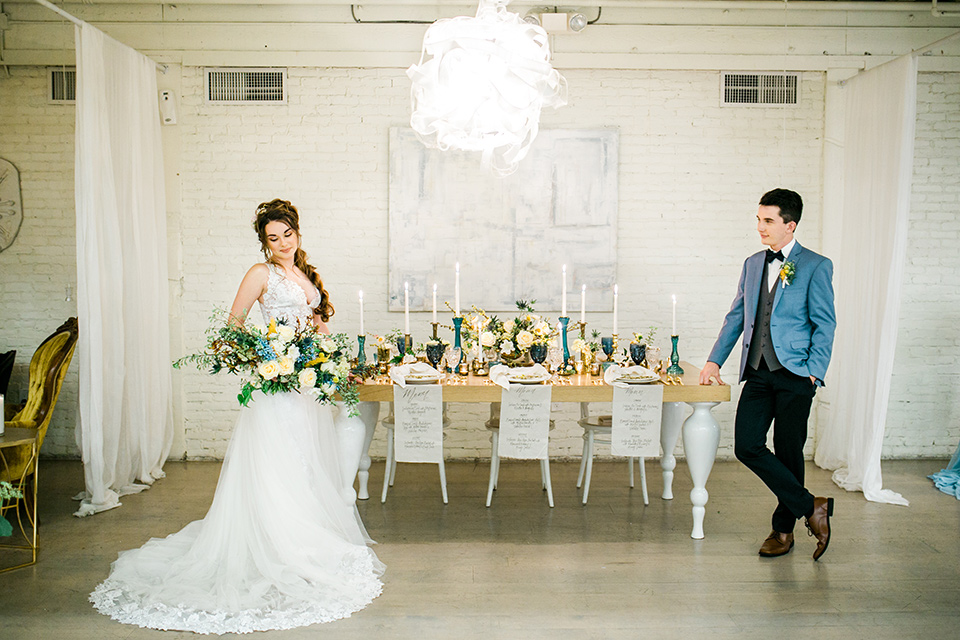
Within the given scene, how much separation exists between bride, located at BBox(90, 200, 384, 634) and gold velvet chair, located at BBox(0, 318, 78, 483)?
978 millimetres

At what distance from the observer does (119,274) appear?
4.89 metres

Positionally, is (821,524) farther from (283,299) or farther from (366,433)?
(283,299)

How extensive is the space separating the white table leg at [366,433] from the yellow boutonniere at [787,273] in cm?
245

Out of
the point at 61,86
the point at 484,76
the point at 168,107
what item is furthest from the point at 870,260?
the point at 61,86

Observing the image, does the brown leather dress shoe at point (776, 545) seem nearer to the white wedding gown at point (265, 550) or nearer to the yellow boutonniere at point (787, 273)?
the yellow boutonniere at point (787, 273)

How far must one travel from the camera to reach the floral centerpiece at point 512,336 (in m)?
4.60

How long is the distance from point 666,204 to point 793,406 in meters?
2.57

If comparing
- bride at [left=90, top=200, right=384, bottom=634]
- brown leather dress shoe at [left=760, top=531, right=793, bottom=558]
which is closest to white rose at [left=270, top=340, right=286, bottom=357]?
bride at [left=90, top=200, right=384, bottom=634]

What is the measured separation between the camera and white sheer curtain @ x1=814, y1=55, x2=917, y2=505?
495 centimetres

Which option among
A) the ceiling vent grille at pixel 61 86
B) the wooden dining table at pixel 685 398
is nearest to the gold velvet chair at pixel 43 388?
the wooden dining table at pixel 685 398

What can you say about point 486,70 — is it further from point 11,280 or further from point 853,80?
point 11,280

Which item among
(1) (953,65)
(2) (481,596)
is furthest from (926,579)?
(1) (953,65)

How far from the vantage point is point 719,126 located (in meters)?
6.03

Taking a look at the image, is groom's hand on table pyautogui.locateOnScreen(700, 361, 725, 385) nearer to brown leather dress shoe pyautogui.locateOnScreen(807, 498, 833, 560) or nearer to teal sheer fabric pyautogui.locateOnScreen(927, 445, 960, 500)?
brown leather dress shoe pyautogui.locateOnScreen(807, 498, 833, 560)
